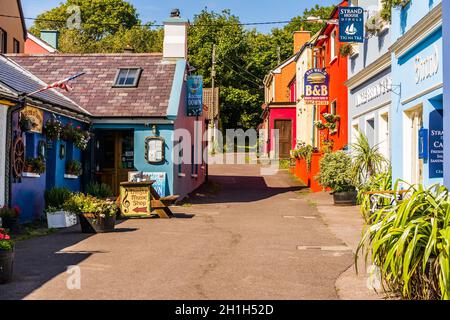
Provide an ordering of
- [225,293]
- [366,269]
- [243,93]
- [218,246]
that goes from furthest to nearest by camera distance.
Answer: [243,93] < [218,246] < [366,269] < [225,293]

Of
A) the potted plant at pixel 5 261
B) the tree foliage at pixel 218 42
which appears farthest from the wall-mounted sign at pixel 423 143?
the tree foliage at pixel 218 42

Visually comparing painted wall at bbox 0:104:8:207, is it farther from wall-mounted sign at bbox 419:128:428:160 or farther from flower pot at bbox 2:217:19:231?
wall-mounted sign at bbox 419:128:428:160

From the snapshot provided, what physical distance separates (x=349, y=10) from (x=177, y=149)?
24.0ft

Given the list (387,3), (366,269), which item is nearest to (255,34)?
(387,3)

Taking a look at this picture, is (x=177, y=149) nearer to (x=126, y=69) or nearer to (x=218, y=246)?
(x=126, y=69)

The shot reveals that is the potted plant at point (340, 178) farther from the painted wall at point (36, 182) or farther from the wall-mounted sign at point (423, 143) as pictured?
the painted wall at point (36, 182)

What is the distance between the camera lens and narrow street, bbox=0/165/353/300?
7160mm

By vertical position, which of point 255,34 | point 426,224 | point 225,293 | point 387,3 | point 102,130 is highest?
point 255,34

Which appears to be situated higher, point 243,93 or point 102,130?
point 243,93

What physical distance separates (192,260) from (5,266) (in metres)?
2.83

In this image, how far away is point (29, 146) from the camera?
48.5 feet

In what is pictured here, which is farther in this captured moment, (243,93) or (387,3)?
(243,93)

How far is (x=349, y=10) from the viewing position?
16750 millimetres

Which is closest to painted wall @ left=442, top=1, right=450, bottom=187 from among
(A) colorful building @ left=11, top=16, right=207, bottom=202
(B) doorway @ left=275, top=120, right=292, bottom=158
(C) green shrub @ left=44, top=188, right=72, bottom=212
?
(C) green shrub @ left=44, top=188, right=72, bottom=212
